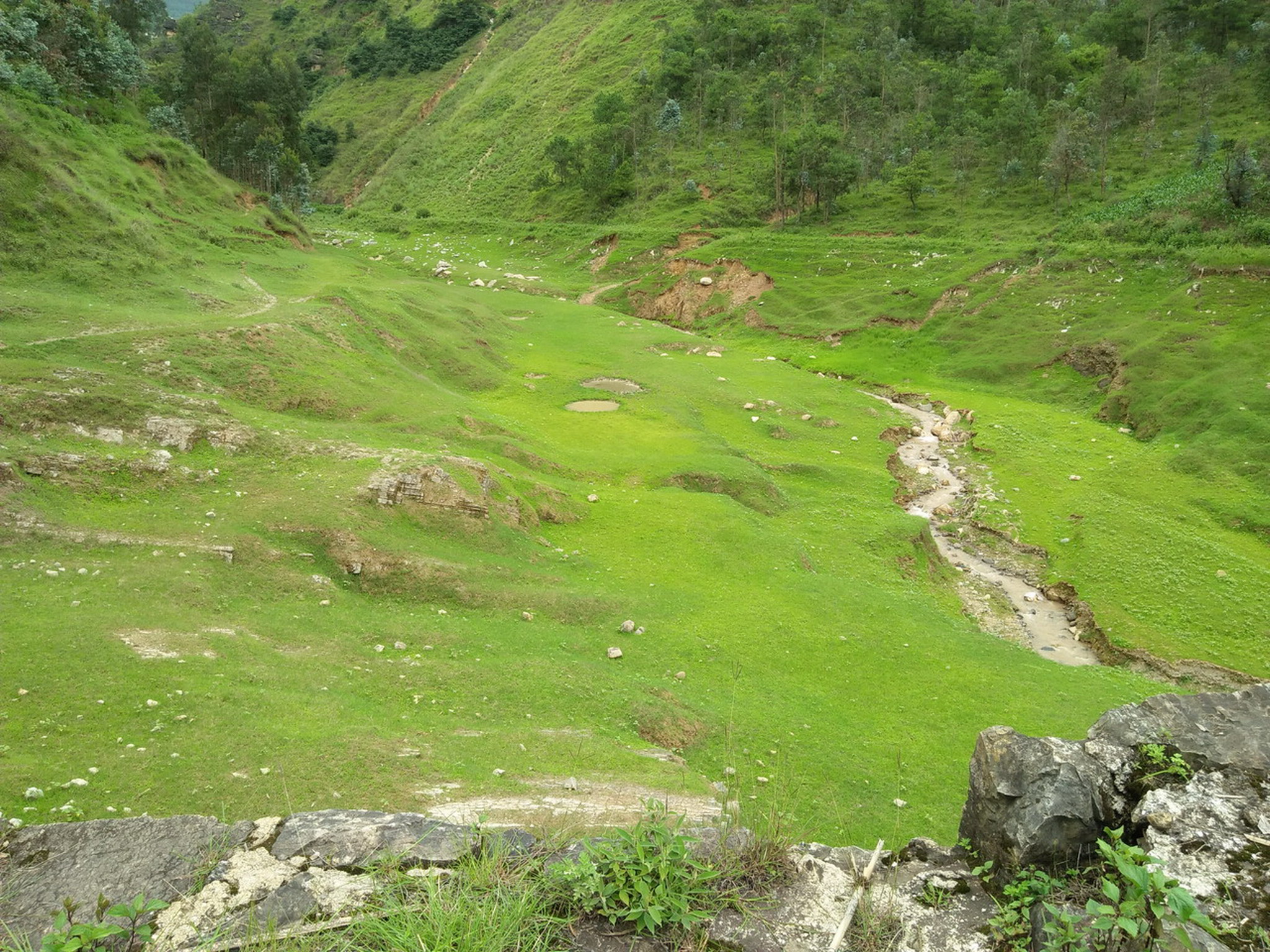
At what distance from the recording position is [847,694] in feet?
62.7

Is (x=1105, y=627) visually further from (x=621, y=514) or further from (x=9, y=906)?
(x=9, y=906)

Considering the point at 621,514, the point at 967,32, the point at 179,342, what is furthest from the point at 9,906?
the point at 967,32

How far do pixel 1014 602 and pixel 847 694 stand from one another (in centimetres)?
1313

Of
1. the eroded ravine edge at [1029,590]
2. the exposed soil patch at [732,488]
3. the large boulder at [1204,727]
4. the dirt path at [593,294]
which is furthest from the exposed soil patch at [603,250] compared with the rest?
the large boulder at [1204,727]

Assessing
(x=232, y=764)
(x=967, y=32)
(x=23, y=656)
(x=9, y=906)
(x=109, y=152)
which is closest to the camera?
(x=9, y=906)

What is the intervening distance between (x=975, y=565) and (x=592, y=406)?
21070 millimetres

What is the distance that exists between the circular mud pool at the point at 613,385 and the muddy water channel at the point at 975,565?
15872 millimetres

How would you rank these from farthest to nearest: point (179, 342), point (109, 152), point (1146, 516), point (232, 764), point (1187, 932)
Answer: point (109, 152) → point (1146, 516) → point (179, 342) → point (232, 764) → point (1187, 932)

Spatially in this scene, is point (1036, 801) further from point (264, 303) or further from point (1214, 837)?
point (264, 303)

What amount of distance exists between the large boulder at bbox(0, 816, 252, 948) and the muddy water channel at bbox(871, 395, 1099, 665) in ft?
85.6

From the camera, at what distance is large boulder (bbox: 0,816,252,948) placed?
5.56m

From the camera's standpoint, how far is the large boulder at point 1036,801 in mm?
6363

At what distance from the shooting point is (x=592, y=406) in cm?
4059

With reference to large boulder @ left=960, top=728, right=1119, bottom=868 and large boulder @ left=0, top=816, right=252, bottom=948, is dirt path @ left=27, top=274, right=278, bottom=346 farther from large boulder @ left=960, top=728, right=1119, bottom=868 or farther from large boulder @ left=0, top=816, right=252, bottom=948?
large boulder @ left=960, top=728, right=1119, bottom=868
